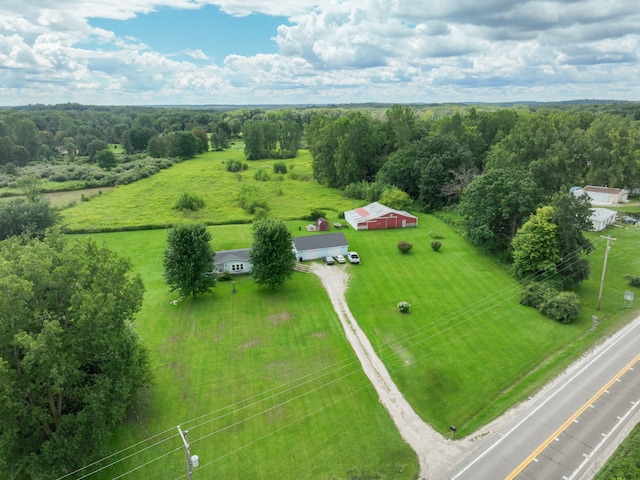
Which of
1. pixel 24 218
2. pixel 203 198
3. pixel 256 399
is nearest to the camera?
pixel 256 399

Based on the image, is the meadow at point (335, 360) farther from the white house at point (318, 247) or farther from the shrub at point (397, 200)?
the shrub at point (397, 200)

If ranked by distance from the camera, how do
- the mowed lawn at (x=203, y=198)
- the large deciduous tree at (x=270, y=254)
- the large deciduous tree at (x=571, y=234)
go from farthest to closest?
the mowed lawn at (x=203, y=198)
the large deciduous tree at (x=270, y=254)
the large deciduous tree at (x=571, y=234)

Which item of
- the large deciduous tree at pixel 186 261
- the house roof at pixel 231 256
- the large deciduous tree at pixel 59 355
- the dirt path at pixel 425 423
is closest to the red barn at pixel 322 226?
the house roof at pixel 231 256

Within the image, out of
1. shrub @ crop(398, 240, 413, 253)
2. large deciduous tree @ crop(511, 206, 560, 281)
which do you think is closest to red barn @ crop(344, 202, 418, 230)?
shrub @ crop(398, 240, 413, 253)

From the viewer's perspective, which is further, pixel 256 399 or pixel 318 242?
pixel 318 242

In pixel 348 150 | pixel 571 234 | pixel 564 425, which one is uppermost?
pixel 348 150

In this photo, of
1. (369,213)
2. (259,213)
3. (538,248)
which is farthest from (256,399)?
(259,213)

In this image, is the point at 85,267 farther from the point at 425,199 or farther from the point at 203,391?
the point at 425,199

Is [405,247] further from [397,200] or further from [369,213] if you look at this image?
[397,200]
